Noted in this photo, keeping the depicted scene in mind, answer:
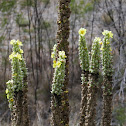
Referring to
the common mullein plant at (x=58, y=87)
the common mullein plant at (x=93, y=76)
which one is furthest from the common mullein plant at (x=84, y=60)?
the common mullein plant at (x=58, y=87)

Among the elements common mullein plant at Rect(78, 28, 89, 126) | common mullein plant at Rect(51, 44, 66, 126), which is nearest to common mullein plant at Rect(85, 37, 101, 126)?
common mullein plant at Rect(78, 28, 89, 126)

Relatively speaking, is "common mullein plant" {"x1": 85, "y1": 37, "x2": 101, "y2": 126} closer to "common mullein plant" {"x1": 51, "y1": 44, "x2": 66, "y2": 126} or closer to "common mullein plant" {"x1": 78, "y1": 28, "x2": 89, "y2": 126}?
"common mullein plant" {"x1": 78, "y1": 28, "x2": 89, "y2": 126}

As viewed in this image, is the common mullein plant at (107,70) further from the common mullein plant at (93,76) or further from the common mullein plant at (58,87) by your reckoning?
the common mullein plant at (58,87)

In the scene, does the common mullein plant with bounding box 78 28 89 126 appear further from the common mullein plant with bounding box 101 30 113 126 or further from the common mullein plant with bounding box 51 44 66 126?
the common mullein plant with bounding box 51 44 66 126

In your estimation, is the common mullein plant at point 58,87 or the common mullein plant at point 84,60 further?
the common mullein plant at point 84,60

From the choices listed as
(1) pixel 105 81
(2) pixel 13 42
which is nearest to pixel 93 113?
(1) pixel 105 81

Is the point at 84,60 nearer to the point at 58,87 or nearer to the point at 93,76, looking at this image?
the point at 93,76

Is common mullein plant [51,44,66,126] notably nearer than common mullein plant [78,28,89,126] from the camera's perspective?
Yes

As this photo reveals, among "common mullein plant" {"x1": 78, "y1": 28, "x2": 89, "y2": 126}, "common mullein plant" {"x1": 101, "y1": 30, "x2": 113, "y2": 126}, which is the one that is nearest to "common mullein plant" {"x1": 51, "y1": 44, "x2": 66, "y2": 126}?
"common mullein plant" {"x1": 78, "y1": 28, "x2": 89, "y2": 126}

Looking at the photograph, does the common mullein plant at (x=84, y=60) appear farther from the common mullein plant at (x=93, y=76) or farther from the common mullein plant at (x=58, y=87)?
the common mullein plant at (x=58, y=87)

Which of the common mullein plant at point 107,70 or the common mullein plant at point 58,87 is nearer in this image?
the common mullein plant at point 58,87

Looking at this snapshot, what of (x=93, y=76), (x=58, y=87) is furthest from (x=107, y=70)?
(x=58, y=87)

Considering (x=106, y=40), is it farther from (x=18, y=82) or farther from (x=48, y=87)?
(x=48, y=87)

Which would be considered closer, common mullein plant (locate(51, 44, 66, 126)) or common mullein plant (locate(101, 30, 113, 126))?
common mullein plant (locate(51, 44, 66, 126))
